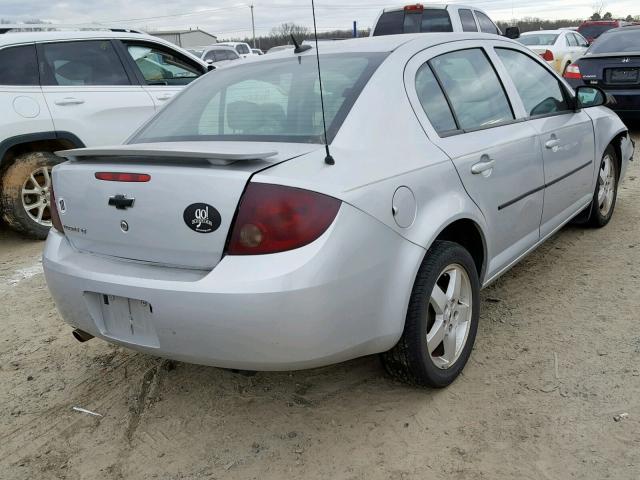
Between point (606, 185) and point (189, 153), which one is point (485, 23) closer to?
point (606, 185)

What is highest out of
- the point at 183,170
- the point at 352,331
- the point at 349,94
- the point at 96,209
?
the point at 349,94

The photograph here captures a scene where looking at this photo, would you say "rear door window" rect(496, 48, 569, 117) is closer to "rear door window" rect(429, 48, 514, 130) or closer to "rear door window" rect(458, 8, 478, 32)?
"rear door window" rect(429, 48, 514, 130)

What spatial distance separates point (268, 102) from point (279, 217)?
95 cm

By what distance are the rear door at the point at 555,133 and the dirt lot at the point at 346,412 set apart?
0.66m

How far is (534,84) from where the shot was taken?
3812 millimetres

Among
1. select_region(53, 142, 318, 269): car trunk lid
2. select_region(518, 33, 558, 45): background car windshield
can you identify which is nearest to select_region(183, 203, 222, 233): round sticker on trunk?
select_region(53, 142, 318, 269): car trunk lid

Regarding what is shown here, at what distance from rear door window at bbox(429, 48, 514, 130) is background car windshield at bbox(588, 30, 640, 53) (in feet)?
A: 21.0

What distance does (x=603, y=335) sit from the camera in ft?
10.4

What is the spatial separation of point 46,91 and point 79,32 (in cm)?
80

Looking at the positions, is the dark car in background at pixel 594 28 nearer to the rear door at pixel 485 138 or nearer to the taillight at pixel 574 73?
the taillight at pixel 574 73

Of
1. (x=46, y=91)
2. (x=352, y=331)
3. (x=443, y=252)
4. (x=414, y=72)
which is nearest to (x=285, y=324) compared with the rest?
(x=352, y=331)

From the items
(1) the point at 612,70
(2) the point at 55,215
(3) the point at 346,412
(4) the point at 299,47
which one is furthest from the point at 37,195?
(1) the point at 612,70

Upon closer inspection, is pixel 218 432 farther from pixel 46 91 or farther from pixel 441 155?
pixel 46 91

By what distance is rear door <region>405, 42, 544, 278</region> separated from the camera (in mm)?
2805
